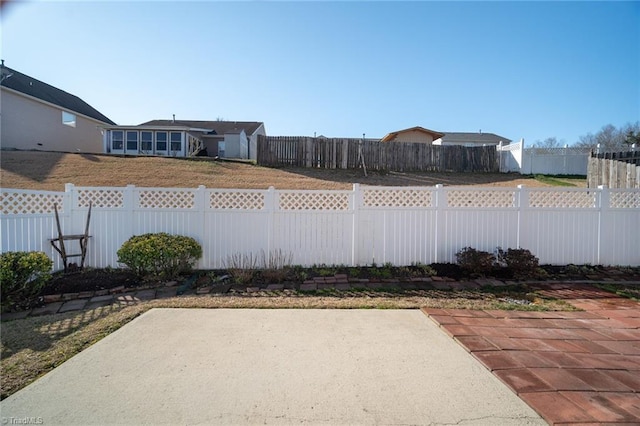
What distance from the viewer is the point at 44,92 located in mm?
20719

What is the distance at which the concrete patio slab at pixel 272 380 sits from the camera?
2244mm

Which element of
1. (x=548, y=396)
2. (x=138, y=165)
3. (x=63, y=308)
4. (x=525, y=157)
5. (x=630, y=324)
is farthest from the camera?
(x=525, y=157)

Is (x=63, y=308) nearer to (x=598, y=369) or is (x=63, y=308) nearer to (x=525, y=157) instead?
(x=598, y=369)

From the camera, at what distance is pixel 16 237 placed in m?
5.02

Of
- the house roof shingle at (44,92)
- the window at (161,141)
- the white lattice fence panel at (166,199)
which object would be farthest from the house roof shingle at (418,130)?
the house roof shingle at (44,92)

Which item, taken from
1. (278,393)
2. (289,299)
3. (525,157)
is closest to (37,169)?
(289,299)

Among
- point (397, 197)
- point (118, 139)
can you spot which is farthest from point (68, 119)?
point (397, 197)

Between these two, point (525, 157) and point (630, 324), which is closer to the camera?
point (630, 324)

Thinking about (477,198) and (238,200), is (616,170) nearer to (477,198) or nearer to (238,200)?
(477,198)

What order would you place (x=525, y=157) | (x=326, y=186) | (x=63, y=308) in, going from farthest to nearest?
(x=525, y=157) < (x=326, y=186) < (x=63, y=308)

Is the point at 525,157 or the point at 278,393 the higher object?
the point at 525,157

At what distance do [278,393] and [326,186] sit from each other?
35.1ft

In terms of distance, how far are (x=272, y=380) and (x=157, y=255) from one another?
359 cm

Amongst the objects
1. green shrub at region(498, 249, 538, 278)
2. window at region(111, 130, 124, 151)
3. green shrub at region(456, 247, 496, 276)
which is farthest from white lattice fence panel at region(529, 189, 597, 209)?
window at region(111, 130, 124, 151)
